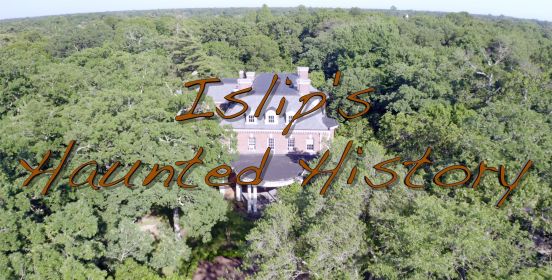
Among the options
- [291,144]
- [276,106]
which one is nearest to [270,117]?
[276,106]

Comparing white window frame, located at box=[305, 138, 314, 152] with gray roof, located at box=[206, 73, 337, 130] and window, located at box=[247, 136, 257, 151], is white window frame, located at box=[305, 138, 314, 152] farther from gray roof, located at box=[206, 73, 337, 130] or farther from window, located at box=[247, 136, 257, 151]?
window, located at box=[247, 136, 257, 151]

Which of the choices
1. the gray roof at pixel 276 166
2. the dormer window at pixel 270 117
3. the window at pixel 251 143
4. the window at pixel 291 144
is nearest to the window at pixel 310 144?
the gray roof at pixel 276 166

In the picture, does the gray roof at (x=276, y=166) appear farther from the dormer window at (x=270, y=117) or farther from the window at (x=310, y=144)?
the dormer window at (x=270, y=117)

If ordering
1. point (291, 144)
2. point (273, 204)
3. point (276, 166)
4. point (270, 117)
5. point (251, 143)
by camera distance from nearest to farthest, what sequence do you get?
point (273, 204)
point (276, 166)
point (270, 117)
point (291, 144)
point (251, 143)

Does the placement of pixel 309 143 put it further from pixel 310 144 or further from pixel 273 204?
pixel 273 204

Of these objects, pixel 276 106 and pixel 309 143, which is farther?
pixel 276 106

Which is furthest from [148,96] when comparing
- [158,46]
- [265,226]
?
[158,46]

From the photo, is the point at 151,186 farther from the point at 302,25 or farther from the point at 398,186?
the point at 302,25

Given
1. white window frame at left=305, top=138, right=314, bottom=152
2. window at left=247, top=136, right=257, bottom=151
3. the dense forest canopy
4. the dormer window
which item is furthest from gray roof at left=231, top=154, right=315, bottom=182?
the dense forest canopy

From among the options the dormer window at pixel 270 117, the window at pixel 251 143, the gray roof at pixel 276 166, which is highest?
the dormer window at pixel 270 117
